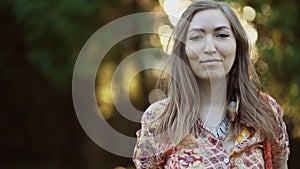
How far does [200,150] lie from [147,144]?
0.48 ft

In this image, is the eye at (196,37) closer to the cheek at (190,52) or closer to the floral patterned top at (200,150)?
the cheek at (190,52)

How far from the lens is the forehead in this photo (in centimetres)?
175

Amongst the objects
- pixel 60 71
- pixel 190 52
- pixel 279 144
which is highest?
pixel 190 52

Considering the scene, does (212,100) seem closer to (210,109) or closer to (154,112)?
(210,109)

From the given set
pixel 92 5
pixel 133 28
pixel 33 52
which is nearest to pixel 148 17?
pixel 133 28

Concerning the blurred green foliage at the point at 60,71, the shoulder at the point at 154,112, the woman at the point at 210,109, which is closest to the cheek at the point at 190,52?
the woman at the point at 210,109

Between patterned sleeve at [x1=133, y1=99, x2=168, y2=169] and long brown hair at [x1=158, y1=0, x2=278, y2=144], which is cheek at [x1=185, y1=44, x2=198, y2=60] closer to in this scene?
long brown hair at [x1=158, y1=0, x2=278, y2=144]

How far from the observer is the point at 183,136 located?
174 centimetres

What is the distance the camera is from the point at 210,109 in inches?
70.6

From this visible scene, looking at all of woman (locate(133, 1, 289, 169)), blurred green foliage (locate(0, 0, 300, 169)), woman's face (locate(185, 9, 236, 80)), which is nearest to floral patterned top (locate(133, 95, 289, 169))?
woman (locate(133, 1, 289, 169))

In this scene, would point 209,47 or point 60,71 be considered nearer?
point 209,47

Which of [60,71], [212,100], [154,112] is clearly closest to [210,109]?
[212,100]

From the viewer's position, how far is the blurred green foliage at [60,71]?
16.3ft

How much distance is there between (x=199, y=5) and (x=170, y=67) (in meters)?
0.18
